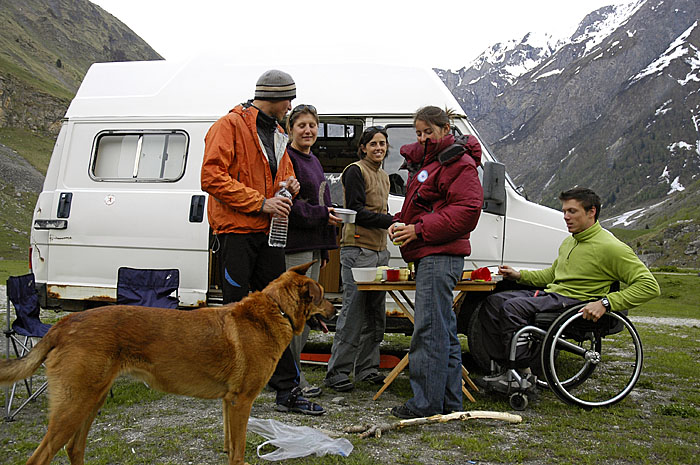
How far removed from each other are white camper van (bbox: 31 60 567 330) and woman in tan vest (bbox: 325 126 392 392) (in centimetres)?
77

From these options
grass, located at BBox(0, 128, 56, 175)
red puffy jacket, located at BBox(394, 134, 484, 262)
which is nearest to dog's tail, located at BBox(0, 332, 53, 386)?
red puffy jacket, located at BBox(394, 134, 484, 262)

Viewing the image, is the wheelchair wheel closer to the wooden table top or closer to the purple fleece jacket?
the wooden table top

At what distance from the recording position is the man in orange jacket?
12.9 ft

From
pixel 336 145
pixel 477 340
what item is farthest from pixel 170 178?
pixel 477 340

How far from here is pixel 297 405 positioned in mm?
4434

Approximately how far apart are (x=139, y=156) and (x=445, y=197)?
3799 mm

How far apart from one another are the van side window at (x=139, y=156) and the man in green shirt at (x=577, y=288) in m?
3.79

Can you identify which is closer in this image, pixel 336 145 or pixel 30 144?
pixel 336 145

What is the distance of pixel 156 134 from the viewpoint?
20.6ft

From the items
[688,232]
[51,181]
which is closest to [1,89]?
[51,181]

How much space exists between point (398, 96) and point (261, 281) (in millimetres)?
2931

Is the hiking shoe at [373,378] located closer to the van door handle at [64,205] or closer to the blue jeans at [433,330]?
the blue jeans at [433,330]

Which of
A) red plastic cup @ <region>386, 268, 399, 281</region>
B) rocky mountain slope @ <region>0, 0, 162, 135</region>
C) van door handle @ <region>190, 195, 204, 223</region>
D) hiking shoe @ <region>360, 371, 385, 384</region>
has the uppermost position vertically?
rocky mountain slope @ <region>0, 0, 162, 135</region>

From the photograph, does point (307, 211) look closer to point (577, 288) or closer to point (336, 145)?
point (577, 288)
